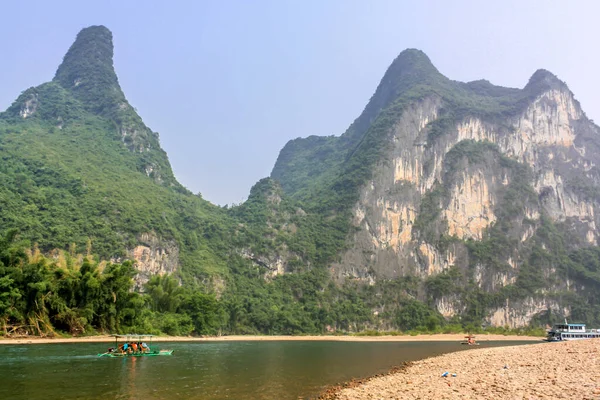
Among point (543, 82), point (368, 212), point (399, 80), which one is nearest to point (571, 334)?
point (368, 212)

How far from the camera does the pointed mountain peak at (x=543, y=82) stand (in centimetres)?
13250

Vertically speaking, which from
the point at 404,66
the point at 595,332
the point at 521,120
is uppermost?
the point at 404,66

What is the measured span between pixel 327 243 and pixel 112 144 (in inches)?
2245

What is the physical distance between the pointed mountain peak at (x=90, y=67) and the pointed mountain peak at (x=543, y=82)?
126248 millimetres

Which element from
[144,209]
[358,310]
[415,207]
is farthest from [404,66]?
[144,209]

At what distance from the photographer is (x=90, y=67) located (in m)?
125

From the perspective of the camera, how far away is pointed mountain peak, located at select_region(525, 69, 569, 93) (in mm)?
132500

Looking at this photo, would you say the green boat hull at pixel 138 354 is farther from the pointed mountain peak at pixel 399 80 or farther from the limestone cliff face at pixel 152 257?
the pointed mountain peak at pixel 399 80

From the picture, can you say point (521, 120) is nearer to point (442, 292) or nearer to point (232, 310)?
point (442, 292)

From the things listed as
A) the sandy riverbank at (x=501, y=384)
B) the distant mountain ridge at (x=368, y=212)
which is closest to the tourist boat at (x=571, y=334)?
the sandy riverbank at (x=501, y=384)

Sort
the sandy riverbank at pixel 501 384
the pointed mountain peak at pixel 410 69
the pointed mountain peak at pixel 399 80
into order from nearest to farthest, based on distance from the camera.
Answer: the sandy riverbank at pixel 501 384, the pointed mountain peak at pixel 399 80, the pointed mountain peak at pixel 410 69

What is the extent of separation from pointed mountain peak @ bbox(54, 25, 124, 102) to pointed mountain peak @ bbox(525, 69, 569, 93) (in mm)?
126248

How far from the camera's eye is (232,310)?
7012 centimetres

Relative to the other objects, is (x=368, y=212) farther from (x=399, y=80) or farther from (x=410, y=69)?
(x=410, y=69)
